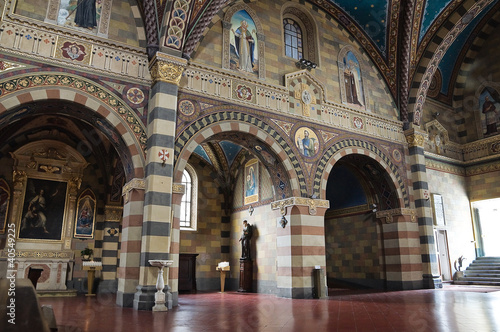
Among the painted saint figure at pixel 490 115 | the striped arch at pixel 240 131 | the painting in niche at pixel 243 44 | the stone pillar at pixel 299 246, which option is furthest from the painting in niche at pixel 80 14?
the painted saint figure at pixel 490 115

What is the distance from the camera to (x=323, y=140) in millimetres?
13688

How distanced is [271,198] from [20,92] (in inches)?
348

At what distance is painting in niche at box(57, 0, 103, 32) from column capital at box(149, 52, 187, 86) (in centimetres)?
183

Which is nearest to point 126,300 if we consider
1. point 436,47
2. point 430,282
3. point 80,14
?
point 80,14

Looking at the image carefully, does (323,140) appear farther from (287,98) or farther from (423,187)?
(423,187)

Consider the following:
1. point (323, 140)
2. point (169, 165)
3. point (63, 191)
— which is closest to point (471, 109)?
point (323, 140)

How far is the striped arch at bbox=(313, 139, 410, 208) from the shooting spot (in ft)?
43.4

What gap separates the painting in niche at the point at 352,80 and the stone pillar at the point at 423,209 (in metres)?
2.70

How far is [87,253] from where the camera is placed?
13.1 m

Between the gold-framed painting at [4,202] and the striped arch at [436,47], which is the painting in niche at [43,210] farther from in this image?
the striped arch at [436,47]

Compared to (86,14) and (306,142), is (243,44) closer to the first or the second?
(306,142)

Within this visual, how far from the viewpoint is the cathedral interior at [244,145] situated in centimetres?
991

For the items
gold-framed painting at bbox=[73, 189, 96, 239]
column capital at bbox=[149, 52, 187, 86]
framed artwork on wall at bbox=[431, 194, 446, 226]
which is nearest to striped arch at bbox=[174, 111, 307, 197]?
column capital at bbox=[149, 52, 187, 86]

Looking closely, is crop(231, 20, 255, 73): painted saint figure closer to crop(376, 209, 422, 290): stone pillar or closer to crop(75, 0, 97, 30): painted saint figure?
crop(75, 0, 97, 30): painted saint figure
